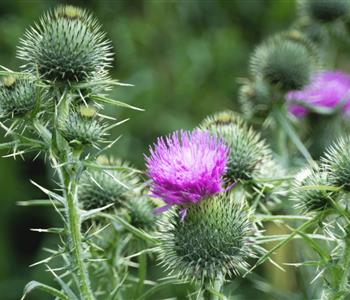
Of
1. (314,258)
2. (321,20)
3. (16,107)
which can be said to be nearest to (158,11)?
(321,20)

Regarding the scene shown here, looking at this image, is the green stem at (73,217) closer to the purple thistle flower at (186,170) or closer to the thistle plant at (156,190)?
the thistle plant at (156,190)

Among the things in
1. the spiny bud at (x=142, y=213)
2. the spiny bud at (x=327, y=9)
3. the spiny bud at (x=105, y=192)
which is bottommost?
the spiny bud at (x=142, y=213)

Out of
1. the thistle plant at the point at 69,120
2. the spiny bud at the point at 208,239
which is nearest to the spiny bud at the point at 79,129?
the thistle plant at the point at 69,120

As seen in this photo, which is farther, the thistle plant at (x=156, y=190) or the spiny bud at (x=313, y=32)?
the spiny bud at (x=313, y=32)

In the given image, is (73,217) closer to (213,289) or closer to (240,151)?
(213,289)

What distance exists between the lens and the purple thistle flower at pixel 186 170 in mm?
2766

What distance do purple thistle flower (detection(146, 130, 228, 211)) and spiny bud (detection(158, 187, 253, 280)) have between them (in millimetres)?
71

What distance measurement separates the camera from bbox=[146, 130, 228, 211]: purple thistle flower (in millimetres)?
2766

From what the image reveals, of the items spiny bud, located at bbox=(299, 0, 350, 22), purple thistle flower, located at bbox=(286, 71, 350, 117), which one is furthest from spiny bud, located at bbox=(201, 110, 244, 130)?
spiny bud, located at bbox=(299, 0, 350, 22)

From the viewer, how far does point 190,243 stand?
2771 mm

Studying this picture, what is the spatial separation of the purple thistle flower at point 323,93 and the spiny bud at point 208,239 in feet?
6.40

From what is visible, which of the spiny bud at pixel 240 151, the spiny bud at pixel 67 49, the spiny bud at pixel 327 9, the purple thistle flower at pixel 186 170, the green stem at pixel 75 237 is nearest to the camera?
the green stem at pixel 75 237

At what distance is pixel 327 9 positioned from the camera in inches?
203

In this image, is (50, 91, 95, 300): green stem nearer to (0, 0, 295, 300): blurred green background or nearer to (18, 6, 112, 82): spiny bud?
(18, 6, 112, 82): spiny bud
